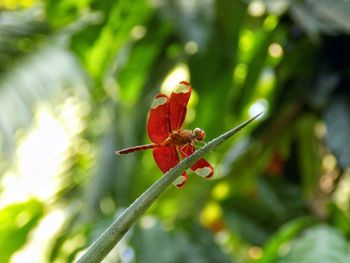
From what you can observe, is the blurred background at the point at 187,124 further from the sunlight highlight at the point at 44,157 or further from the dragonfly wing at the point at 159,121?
the dragonfly wing at the point at 159,121

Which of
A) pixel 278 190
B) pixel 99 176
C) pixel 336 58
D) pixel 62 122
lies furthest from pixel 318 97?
pixel 62 122

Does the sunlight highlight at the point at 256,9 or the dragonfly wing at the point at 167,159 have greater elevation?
the dragonfly wing at the point at 167,159

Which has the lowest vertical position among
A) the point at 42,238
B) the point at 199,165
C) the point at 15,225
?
the point at 42,238

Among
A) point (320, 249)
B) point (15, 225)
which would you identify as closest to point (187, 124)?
point (15, 225)

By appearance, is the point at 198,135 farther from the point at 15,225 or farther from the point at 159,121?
the point at 15,225

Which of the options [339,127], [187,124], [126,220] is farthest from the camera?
[187,124]

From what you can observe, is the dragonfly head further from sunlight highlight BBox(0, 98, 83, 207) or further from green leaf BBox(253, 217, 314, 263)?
sunlight highlight BBox(0, 98, 83, 207)

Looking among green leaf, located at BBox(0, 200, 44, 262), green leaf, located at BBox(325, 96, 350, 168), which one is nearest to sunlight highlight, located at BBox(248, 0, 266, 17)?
green leaf, located at BBox(325, 96, 350, 168)

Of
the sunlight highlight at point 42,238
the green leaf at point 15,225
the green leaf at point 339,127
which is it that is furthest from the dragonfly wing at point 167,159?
the sunlight highlight at point 42,238
